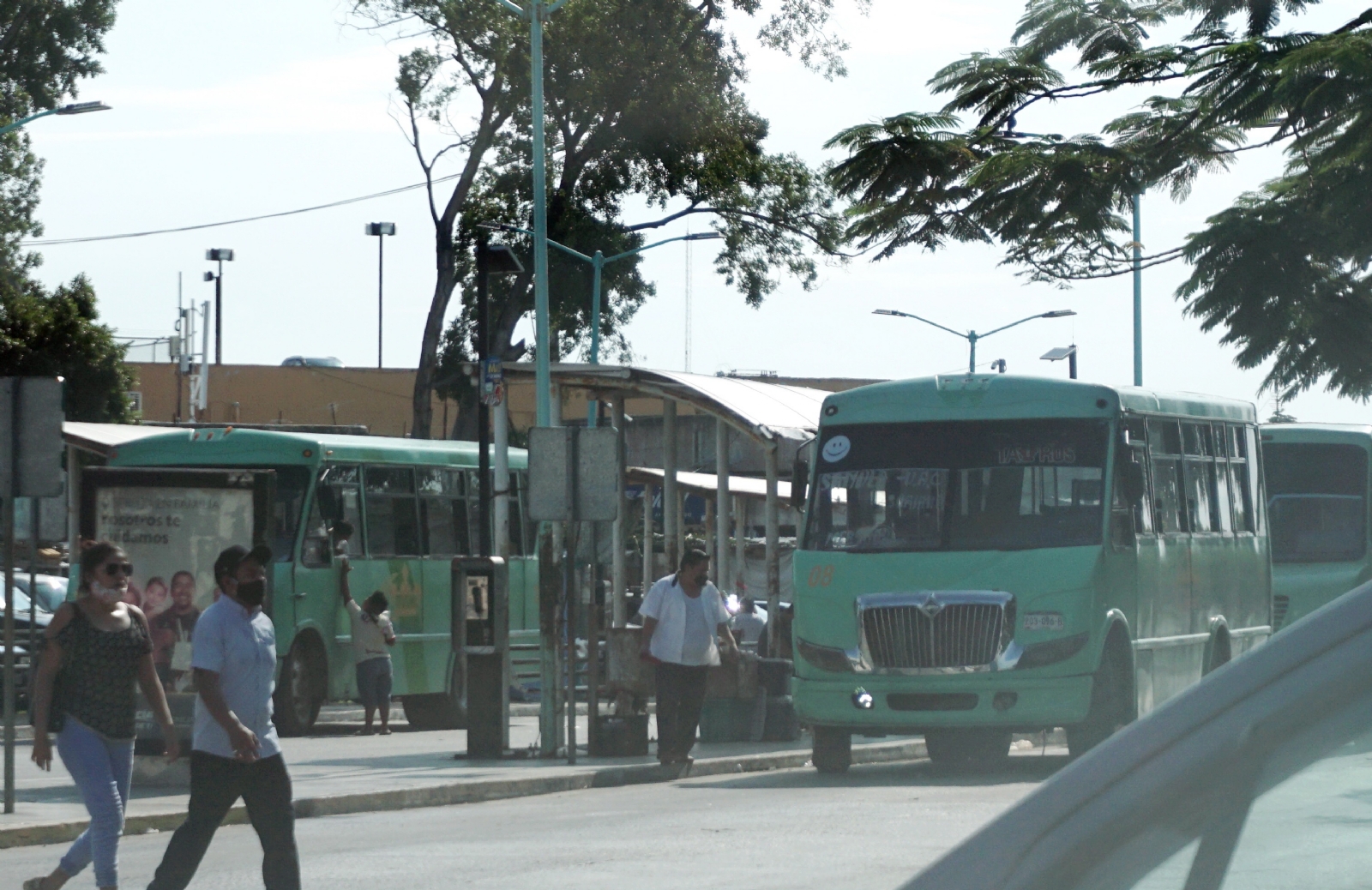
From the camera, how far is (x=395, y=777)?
15805 mm

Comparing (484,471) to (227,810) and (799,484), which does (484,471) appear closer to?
(799,484)

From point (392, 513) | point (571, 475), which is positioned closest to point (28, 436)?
point (571, 475)

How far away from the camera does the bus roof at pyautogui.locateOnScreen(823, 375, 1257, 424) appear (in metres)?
16.2

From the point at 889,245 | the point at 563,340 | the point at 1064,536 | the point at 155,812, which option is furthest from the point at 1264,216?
the point at 563,340

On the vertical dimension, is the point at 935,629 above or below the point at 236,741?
above

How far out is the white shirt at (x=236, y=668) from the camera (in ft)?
27.6

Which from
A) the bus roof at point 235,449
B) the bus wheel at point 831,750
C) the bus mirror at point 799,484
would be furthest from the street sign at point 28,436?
the bus roof at point 235,449

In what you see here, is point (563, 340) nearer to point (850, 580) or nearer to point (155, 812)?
point (850, 580)

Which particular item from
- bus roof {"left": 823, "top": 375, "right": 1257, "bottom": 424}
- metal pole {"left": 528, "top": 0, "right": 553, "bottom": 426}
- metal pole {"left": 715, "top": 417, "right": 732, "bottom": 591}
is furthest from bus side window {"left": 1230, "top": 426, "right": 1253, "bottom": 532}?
metal pole {"left": 528, "top": 0, "right": 553, "bottom": 426}

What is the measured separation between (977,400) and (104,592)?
8.60 metres

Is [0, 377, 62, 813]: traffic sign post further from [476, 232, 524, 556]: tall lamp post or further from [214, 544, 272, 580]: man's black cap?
[476, 232, 524, 556]: tall lamp post

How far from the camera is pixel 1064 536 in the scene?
621 inches

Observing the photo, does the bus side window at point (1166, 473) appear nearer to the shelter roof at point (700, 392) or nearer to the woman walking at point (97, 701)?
the shelter roof at point (700, 392)

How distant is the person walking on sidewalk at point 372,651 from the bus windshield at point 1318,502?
33.1ft
